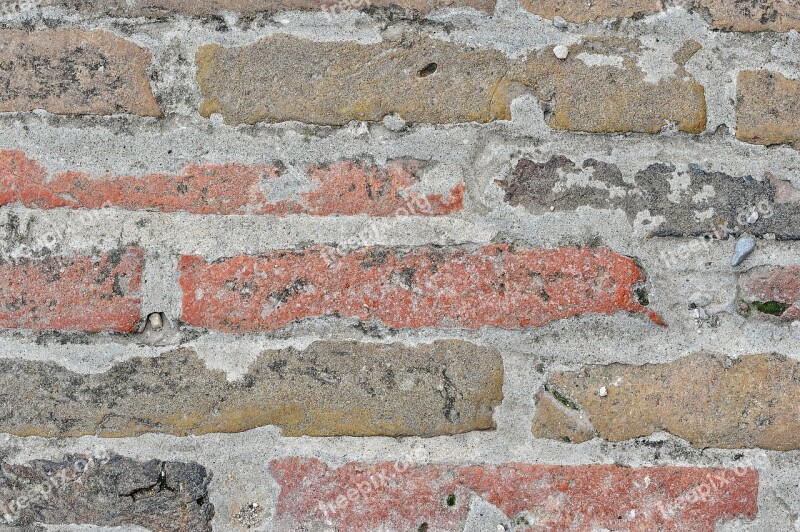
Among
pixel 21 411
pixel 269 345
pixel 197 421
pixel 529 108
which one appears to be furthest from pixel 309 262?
pixel 21 411

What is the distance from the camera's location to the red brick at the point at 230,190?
0.90 meters

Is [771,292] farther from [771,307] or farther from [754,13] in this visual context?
[754,13]

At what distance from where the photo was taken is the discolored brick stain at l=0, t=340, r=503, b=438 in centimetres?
91

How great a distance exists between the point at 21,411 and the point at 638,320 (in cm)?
94

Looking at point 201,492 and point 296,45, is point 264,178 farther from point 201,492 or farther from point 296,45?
point 201,492

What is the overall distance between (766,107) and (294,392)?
823mm

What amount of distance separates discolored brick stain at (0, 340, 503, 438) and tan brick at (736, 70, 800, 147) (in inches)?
20.2

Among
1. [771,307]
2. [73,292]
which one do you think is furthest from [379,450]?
[771,307]

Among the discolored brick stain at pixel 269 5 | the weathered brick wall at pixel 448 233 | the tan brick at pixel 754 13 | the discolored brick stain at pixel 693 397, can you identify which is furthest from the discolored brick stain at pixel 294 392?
the tan brick at pixel 754 13

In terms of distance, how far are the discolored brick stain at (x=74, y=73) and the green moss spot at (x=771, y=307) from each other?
935 mm

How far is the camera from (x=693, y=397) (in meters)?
0.90

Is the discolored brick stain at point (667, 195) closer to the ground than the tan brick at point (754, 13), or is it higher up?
closer to the ground

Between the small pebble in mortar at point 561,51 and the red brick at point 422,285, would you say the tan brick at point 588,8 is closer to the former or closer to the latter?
the small pebble in mortar at point 561,51

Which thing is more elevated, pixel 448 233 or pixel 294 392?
pixel 448 233
